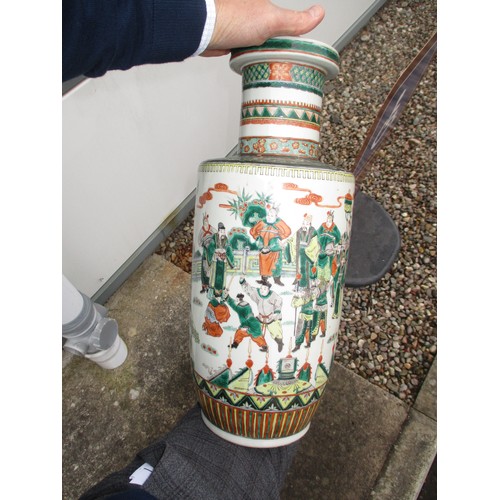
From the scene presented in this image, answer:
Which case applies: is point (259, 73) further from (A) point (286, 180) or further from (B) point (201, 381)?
(B) point (201, 381)

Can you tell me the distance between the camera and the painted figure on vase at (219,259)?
43.1 inches

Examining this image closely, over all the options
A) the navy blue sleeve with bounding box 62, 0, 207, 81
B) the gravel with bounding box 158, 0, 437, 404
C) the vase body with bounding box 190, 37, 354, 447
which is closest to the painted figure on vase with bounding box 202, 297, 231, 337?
the vase body with bounding box 190, 37, 354, 447

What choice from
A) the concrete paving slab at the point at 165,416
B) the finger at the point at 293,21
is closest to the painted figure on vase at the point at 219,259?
the finger at the point at 293,21

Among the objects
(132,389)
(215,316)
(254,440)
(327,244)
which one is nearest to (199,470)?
(254,440)

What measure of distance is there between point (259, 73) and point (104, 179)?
102cm

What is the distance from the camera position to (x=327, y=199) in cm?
110

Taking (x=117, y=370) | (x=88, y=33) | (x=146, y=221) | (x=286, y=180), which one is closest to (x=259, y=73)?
(x=286, y=180)

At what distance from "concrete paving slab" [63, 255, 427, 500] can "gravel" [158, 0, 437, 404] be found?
17 centimetres

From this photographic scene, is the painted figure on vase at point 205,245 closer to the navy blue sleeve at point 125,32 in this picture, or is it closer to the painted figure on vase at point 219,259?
the painted figure on vase at point 219,259

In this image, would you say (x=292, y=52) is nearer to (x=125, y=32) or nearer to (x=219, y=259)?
(x=125, y=32)

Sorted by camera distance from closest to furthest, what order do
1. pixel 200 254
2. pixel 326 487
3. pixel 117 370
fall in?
pixel 200 254 → pixel 326 487 → pixel 117 370

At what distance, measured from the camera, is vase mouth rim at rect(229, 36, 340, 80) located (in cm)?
114

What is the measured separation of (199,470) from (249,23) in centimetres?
133

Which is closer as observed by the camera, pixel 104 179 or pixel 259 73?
pixel 259 73
